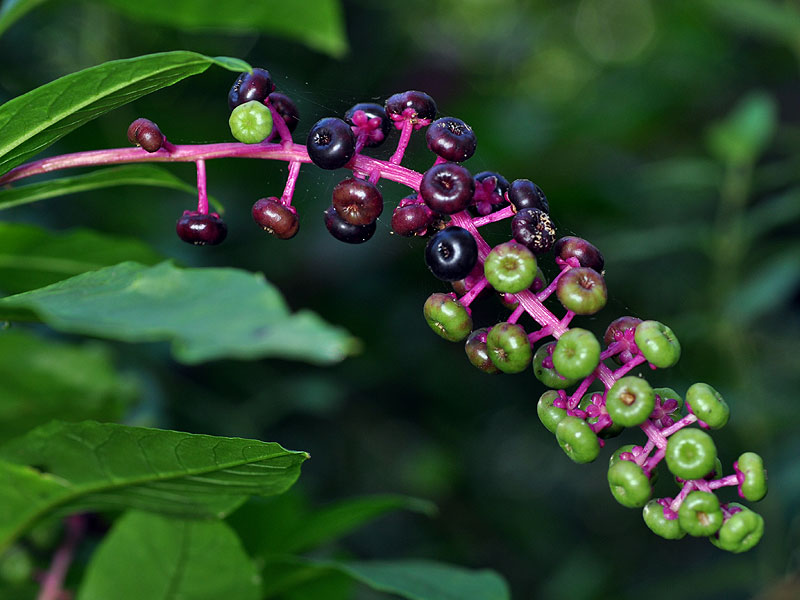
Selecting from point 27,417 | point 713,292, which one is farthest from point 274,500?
point 713,292

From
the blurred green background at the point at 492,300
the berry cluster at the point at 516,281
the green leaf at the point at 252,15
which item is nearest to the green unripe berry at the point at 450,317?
the berry cluster at the point at 516,281

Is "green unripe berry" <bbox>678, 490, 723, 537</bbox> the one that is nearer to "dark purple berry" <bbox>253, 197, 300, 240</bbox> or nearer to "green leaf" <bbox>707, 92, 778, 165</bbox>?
"dark purple berry" <bbox>253, 197, 300, 240</bbox>

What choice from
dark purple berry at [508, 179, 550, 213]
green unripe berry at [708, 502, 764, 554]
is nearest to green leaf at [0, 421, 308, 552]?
dark purple berry at [508, 179, 550, 213]

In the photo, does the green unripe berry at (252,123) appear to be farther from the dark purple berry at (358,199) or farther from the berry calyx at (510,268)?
the berry calyx at (510,268)

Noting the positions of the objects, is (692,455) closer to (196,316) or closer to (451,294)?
(451,294)

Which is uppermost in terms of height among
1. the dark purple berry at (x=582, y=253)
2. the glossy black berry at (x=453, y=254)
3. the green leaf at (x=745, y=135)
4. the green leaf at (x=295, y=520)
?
the green leaf at (x=745, y=135)

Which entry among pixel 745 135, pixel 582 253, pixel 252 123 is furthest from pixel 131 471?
pixel 745 135
